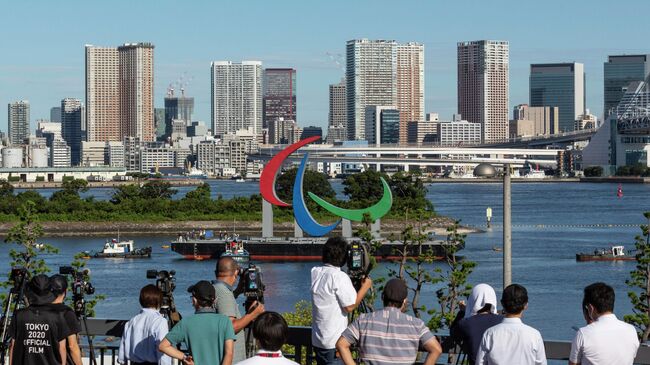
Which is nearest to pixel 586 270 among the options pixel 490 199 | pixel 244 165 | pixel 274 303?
pixel 274 303

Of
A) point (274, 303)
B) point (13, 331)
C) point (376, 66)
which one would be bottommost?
point (274, 303)

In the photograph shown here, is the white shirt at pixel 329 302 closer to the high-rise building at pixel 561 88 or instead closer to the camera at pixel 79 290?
the camera at pixel 79 290

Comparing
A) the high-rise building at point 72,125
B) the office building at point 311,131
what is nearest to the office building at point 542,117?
the office building at point 311,131

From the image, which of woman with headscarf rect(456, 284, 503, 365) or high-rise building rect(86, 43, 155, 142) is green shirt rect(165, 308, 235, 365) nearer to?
woman with headscarf rect(456, 284, 503, 365)

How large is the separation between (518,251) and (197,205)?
16920 mm

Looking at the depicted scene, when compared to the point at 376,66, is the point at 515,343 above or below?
below

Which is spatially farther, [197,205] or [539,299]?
[197,205]

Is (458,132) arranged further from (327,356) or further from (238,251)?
(327,356)

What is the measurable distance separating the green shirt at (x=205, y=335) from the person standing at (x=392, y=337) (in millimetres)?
399

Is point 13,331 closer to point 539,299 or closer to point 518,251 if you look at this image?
point 539,299

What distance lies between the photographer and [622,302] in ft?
67.4

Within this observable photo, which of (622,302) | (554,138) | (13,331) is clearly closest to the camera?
(13,331)

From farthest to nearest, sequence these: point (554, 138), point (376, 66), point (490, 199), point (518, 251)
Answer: point (376, 66), point (554, 138), point (490, 199), point (518, 251)

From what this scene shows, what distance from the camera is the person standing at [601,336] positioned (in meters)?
4.22
